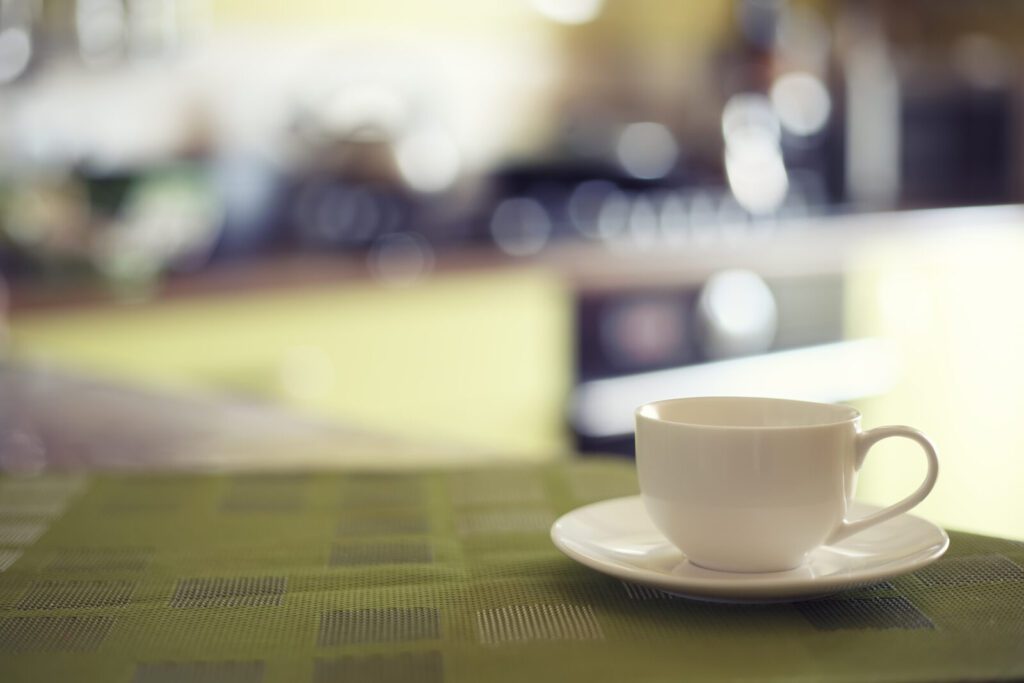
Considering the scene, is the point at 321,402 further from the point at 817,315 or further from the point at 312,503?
the point at 312,503

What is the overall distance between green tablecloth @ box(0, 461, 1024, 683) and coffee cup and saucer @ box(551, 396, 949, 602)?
13mm

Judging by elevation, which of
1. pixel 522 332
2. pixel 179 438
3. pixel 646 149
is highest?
pixel 646 149

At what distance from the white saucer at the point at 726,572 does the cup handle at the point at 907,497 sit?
0.04ft

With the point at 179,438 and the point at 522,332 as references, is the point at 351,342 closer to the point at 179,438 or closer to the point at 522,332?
the point at 522,332

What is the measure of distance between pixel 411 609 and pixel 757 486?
152 millimetres

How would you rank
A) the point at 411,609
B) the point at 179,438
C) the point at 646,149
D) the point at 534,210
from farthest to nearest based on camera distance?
the point at 646,149
the point at 534,210
the point at 179,438
the point at 411,609

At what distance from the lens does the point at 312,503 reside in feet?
2.38

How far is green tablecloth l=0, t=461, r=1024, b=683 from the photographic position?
1.39 ft

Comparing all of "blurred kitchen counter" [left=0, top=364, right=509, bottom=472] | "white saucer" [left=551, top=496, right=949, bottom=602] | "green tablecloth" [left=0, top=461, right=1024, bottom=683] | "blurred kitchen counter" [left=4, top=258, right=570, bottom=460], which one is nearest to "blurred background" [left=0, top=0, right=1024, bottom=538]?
"blurred kitchen counter" [left=4, top=258, right=570, bottom=460]

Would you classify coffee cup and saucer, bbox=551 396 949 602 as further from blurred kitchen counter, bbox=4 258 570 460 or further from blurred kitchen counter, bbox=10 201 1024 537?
blurred kitchen counter, bbox=4 258 570 460

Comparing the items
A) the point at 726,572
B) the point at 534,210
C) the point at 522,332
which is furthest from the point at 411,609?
the point at 534,210

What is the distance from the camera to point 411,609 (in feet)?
1.64

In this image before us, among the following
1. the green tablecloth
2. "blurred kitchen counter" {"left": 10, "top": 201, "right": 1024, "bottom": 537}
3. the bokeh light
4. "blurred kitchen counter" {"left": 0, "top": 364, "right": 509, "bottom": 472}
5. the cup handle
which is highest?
the bokeh light

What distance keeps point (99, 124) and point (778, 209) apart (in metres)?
1.74
